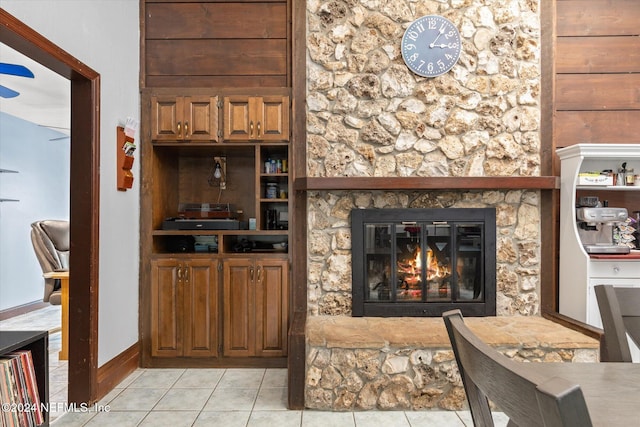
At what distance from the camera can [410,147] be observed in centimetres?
309

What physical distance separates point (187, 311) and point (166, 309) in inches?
6.5

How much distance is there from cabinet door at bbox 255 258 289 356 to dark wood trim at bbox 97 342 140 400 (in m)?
0.93

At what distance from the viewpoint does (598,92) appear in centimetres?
313

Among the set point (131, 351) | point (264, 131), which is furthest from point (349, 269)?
point (131, 351)

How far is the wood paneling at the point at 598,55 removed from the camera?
3.13 meters

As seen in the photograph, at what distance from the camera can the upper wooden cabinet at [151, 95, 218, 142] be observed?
3.15 m

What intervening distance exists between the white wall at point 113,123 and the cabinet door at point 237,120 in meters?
0.70

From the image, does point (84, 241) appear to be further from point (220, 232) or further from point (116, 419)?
point (116, 419)

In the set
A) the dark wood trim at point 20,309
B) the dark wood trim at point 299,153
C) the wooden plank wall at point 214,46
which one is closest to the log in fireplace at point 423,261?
A: the dark wood trim at point 299,153

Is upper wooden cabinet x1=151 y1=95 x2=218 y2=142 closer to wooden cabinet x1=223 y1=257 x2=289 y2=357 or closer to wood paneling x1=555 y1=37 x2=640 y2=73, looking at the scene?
wooden cabinet x1=223 y1=257 x2=289 y2=357

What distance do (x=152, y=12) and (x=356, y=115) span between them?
1820 mm

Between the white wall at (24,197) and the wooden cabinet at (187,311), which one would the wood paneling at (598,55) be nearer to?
the wooden cabinet at (187,311)

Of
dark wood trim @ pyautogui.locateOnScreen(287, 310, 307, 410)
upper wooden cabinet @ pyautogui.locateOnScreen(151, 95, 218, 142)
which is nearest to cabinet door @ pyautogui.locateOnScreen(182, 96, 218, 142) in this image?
upper wooden cabinet @ pyautogui.locateOnScreen(151, 95, 218, 142)

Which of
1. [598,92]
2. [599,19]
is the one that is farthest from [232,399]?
[599,19]
